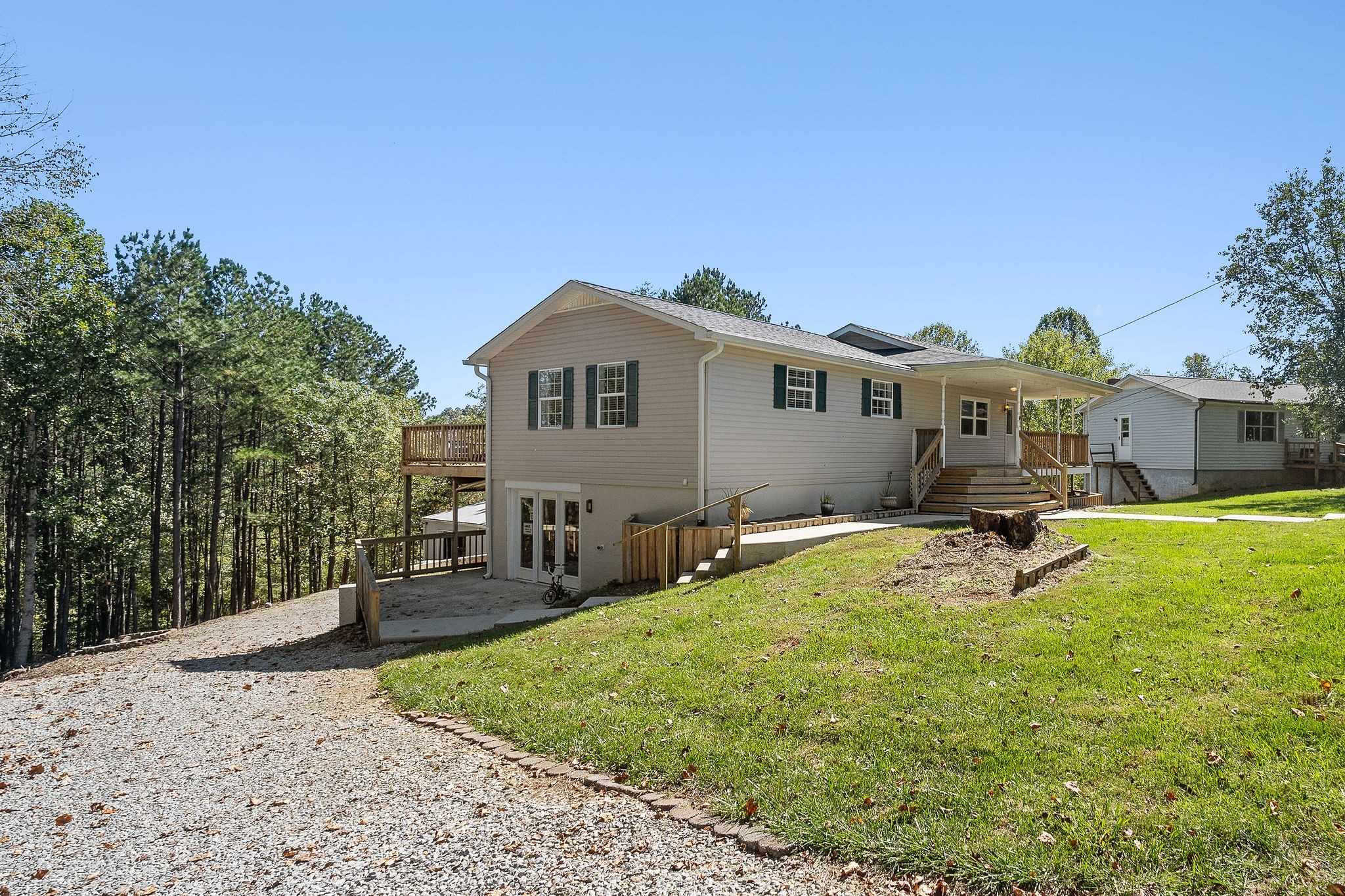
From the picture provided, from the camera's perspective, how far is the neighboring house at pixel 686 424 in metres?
13.8

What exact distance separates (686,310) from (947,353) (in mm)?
8643

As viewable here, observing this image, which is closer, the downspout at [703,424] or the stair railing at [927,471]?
the downspout at [703,424]

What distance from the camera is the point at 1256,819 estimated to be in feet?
12.1

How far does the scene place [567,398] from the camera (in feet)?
52.7

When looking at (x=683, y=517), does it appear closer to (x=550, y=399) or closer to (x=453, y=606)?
(x=453, y=606)

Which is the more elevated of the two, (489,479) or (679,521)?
(489,479)

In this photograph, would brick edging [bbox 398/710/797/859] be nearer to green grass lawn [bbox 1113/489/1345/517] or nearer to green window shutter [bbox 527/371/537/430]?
green window shutter [bbox 527/371/537/430]

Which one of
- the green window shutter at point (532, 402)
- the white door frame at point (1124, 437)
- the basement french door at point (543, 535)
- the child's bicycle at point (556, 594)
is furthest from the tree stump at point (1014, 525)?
the white door frame at point (1124, 437)

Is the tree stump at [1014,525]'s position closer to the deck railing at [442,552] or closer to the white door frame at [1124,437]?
the deck railing at [442,552]

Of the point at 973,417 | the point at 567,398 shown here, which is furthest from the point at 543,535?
the point at 973,417

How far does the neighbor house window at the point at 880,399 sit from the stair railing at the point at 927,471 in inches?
52.2

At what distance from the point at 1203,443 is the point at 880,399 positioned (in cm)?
1746

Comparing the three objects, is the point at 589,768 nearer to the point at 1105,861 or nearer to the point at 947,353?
the point at 1105,861

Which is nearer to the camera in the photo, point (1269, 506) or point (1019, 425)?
point (1269, 506)
